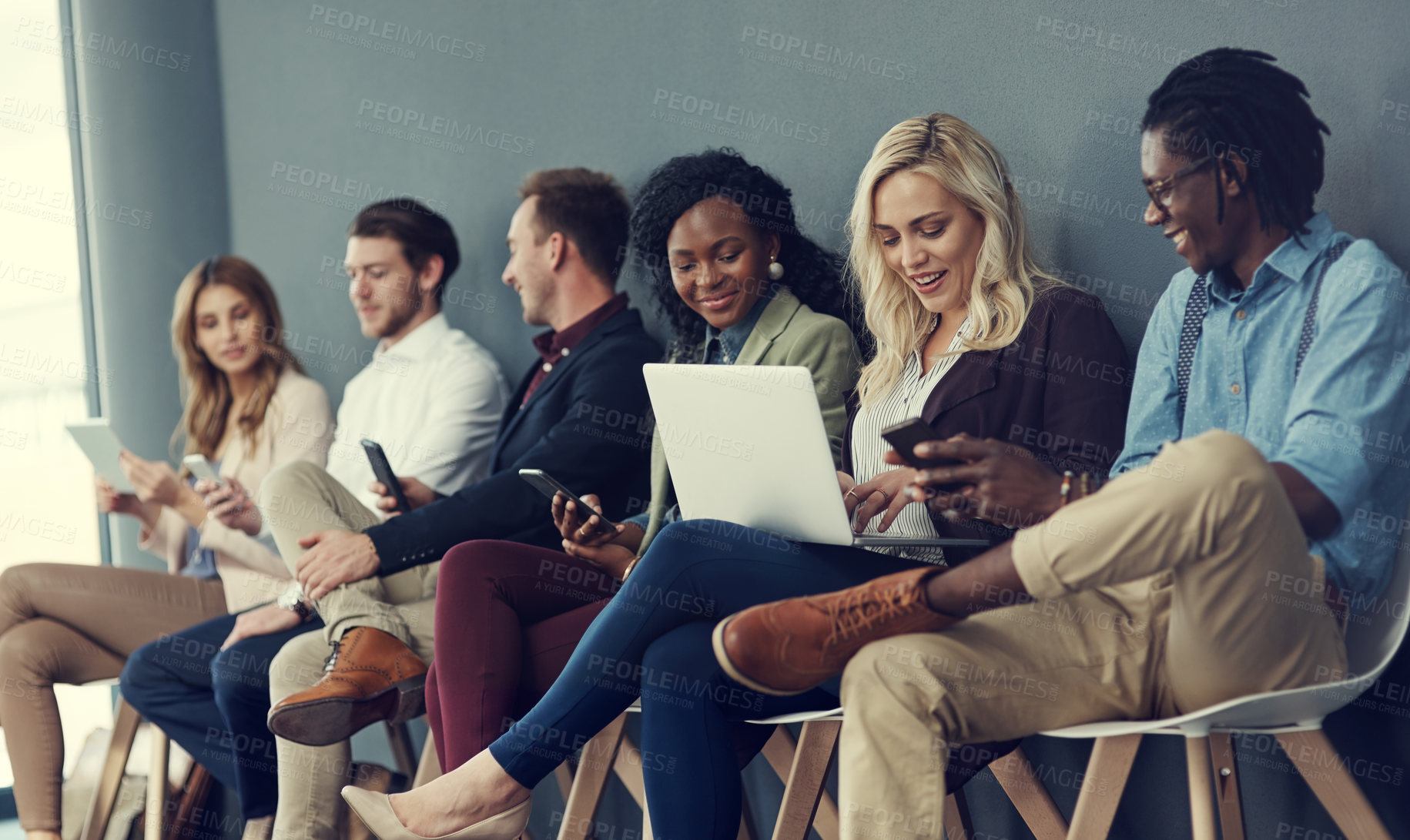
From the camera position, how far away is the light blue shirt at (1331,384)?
122cm

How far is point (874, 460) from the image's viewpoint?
1.77 m

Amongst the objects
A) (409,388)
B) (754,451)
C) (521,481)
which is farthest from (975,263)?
(409,388)

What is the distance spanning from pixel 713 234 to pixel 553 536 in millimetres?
650

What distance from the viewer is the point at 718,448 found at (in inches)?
60.6

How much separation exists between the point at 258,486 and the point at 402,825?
143 cm

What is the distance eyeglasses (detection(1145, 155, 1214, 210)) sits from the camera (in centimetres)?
142

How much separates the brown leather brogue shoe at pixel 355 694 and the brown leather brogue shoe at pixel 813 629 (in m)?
0.82

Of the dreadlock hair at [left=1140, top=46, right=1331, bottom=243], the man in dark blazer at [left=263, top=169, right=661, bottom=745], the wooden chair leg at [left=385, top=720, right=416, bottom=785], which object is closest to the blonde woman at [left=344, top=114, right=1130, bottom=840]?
the dreadlock hair at [left=1140, top=46, right=1331, bottom=243]

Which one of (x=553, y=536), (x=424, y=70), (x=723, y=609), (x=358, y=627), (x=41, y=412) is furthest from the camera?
(x=41, y=412)

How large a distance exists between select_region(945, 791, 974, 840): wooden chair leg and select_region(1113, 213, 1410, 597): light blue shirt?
69 cm

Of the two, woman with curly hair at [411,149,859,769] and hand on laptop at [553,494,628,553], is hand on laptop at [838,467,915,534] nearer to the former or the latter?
woman with curly hair at [411,149,859,769]

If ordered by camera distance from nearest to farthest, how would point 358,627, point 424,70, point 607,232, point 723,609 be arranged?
point 723,609
point 358,627
point 607,232
point 424,70

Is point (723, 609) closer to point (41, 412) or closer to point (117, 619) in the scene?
point (117, 619)

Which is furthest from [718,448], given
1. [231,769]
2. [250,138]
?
[250,138]
